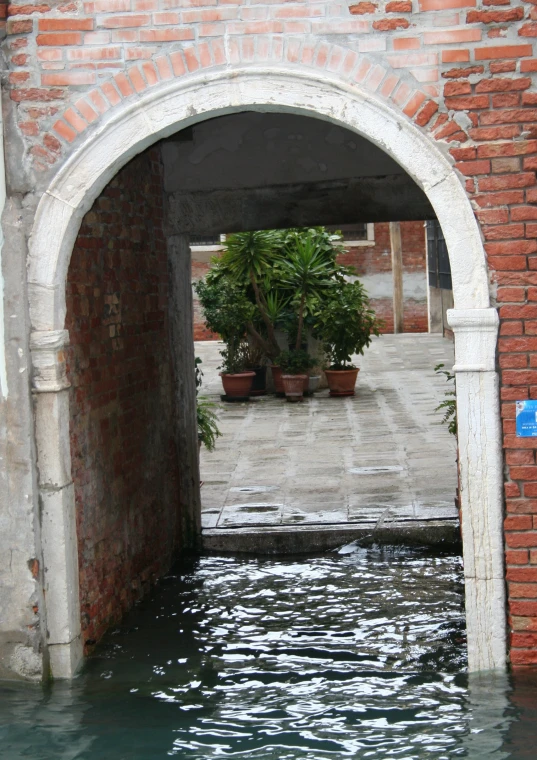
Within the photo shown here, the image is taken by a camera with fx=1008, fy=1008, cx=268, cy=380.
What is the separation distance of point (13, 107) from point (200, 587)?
328cm

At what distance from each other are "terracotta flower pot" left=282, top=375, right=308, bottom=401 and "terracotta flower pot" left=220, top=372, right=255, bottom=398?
0.52 meters

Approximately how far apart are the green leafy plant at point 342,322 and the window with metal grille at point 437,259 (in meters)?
5.66

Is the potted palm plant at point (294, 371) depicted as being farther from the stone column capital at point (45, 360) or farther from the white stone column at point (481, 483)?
the white stone column at point (481, 483)

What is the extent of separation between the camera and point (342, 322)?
14.1 m

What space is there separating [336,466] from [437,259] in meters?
12.1

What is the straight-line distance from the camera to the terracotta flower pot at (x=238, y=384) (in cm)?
1430

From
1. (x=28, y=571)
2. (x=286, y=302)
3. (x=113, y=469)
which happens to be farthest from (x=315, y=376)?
(x=28, y=571)

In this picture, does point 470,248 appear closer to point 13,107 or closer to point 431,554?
point 13,107

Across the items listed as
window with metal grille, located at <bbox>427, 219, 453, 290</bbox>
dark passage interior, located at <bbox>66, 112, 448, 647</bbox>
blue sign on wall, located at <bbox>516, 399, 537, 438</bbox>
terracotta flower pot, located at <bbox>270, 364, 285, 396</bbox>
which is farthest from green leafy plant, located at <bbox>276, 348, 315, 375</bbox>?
blue sign on wall, located at <bbox>516, 399, 537, 438</bbox>

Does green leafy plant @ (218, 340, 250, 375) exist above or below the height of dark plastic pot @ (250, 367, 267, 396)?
above

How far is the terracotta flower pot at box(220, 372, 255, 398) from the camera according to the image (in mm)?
14297

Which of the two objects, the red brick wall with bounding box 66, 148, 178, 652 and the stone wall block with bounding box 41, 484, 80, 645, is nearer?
the stone wall block with bounding box 41, 484, 80, 645

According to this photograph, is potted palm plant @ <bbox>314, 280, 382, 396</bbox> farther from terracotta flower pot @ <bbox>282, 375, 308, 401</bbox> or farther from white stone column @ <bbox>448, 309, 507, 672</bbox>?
white stone column @ <bbox>448, 309, 507, 672</bbox>

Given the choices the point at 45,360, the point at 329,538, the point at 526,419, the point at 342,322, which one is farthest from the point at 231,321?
the point at 526,419
